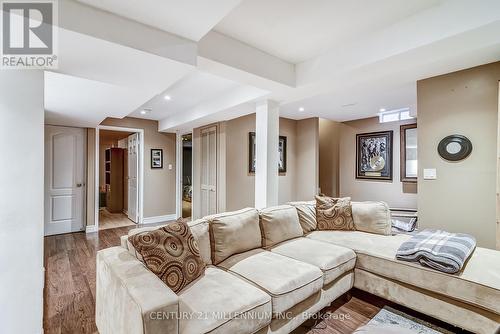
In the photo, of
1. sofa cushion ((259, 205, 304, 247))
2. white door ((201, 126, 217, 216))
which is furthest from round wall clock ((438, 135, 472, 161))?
white door ((201, 126, 217, 216))

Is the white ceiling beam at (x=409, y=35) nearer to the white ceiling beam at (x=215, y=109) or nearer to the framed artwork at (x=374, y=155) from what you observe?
the white ceiling beam at (x=215, y=109)

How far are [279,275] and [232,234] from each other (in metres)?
0.56

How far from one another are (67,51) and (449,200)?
12.4 ft

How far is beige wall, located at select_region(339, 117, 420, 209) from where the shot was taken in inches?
189

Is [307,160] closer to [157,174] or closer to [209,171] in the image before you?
[209,171]

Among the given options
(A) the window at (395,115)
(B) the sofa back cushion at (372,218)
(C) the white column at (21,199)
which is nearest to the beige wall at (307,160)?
(A) the window at (395,115)

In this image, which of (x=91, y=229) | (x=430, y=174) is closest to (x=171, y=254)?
(x=430, y=174)

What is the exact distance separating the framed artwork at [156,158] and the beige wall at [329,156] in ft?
12.4

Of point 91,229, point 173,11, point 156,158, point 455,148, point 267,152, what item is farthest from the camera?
point 156,158

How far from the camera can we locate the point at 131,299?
49.1 inches

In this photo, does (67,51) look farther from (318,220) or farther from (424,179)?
(424,179)

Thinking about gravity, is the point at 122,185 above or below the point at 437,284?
above

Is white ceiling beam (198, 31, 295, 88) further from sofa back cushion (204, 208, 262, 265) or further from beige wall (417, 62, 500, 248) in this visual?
beige wall (417, 62, 500, 248)

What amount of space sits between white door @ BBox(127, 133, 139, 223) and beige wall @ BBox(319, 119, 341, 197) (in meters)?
4.29
